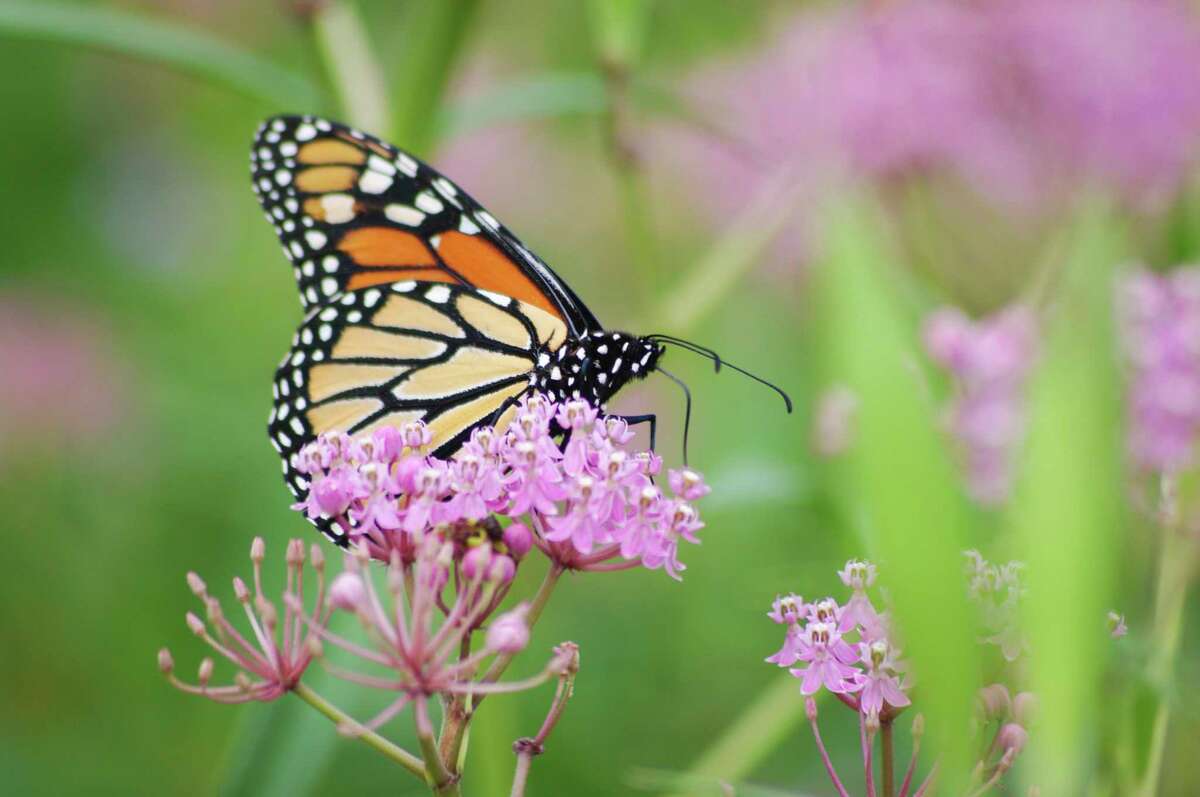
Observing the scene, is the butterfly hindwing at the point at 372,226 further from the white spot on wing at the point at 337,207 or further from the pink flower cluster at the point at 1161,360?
the pink flower cluster at the point at 1161,360

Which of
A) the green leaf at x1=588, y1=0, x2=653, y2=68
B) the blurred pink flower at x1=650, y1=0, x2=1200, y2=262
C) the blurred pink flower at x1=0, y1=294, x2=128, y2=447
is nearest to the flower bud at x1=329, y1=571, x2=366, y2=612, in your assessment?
the green leaf at x1=588, y1=0, x2=653, y2=68

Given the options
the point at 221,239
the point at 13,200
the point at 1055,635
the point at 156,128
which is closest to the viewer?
the point at 1055,635

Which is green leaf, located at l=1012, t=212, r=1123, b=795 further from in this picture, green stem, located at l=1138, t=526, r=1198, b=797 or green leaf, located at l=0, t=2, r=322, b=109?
→ green leaf, located at l=0, t=2, r=322, b=109

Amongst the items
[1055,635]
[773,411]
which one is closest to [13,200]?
[773,411]

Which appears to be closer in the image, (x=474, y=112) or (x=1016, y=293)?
(x=474, y=112)

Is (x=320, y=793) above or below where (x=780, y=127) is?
below

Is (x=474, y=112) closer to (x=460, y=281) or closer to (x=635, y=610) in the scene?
(x=460, y=281)

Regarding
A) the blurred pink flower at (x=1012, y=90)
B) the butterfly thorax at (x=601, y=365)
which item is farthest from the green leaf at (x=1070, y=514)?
the blurred pink flower at (x=1012, y=90)
